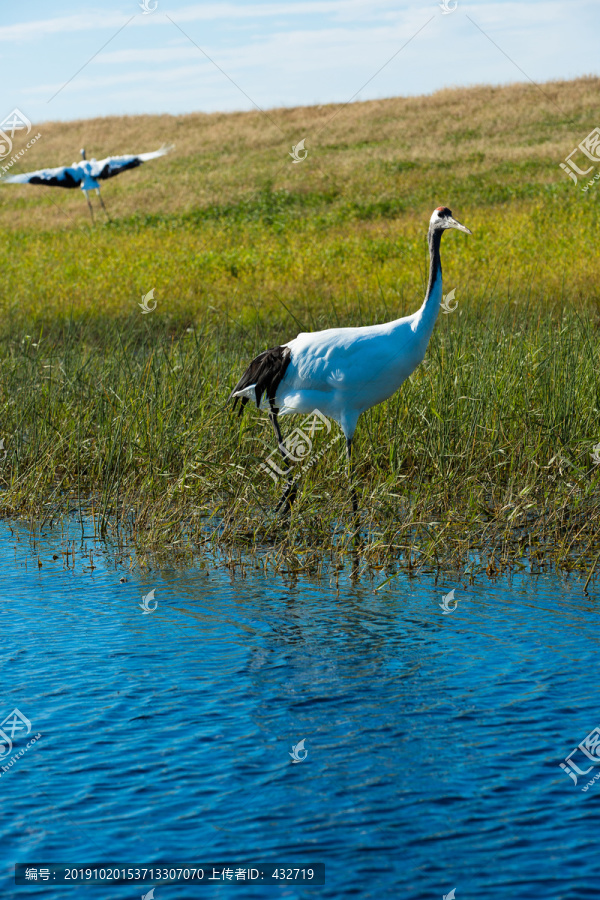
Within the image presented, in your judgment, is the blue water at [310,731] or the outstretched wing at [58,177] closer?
the blue water at [310,731]

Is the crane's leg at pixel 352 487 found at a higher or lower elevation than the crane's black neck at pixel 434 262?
lower

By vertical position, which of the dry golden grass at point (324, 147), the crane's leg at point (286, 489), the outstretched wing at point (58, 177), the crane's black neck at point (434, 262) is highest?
the crane's black neck at point (434, 262)

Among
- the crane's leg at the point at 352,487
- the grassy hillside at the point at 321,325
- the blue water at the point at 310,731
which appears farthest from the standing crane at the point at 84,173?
the blue water at the point at 310,731

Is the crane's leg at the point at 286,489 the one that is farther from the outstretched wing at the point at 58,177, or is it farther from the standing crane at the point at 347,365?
the outstretched wing at the point at 58,177

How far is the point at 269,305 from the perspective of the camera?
15.9 m

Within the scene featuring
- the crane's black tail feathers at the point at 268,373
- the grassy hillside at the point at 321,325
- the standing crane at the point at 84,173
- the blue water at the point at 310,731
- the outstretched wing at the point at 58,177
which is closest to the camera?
the blue water at the point at 310,731

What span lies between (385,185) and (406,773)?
102 ft

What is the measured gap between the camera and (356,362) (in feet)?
20.7

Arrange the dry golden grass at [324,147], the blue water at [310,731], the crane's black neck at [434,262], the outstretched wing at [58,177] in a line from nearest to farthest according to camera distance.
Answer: the blue water at [310,731]
the crane's black neck at [434,262]
the outstretched wing at [58,177]
the dry golden grass at [324,147]

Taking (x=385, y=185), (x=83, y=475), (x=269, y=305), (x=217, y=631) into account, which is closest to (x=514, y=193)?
(x=385, y=185)

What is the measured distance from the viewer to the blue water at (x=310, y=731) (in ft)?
10.3

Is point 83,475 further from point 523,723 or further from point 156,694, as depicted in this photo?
point 523,723

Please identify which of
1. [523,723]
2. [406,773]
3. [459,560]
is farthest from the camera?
[459,560]

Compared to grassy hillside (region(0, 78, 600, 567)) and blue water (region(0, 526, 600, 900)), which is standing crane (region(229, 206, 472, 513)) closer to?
grassy hillside (region(0, 78, 600, 567))
